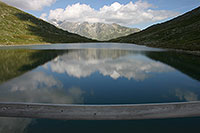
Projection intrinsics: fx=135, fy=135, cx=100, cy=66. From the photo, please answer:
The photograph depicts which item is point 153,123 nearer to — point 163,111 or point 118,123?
point 163,111

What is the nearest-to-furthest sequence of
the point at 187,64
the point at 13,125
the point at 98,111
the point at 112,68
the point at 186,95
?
1. the point at 98,111
2. the point at 13,125
3. the point at 186,95
4. the point at 112,68
5. the point at 187,64

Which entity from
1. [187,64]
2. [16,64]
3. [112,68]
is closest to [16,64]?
[16,64]

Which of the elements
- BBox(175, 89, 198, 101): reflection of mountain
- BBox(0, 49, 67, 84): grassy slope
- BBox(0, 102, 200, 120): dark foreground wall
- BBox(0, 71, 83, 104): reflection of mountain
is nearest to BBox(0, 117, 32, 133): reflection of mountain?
BBox(0, 102, 200, 120): dark foreground wall

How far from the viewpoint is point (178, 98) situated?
14.5 metres

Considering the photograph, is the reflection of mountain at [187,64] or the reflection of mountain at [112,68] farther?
the reflection of mountain at [187,64]

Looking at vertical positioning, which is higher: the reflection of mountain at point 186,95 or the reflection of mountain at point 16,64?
the reflection of mountain at point 16,64

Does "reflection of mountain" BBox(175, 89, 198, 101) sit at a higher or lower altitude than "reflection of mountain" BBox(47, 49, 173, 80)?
lower

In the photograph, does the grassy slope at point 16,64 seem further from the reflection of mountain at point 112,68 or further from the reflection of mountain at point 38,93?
the reflection of mountain at point 112,68

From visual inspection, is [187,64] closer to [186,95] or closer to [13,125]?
[186,95]

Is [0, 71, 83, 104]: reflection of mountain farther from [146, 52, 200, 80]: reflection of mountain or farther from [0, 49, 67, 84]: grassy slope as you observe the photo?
[146, 52, 200, 80]: reflection of mountain

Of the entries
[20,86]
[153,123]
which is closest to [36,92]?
[20,86]

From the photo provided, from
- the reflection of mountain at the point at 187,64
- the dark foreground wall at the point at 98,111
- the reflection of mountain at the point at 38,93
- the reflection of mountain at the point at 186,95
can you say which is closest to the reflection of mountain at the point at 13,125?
the dark foreground wall at the point at 98,111

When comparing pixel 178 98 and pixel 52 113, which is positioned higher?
pixel 52 113

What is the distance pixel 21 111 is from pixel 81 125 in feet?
12.9
